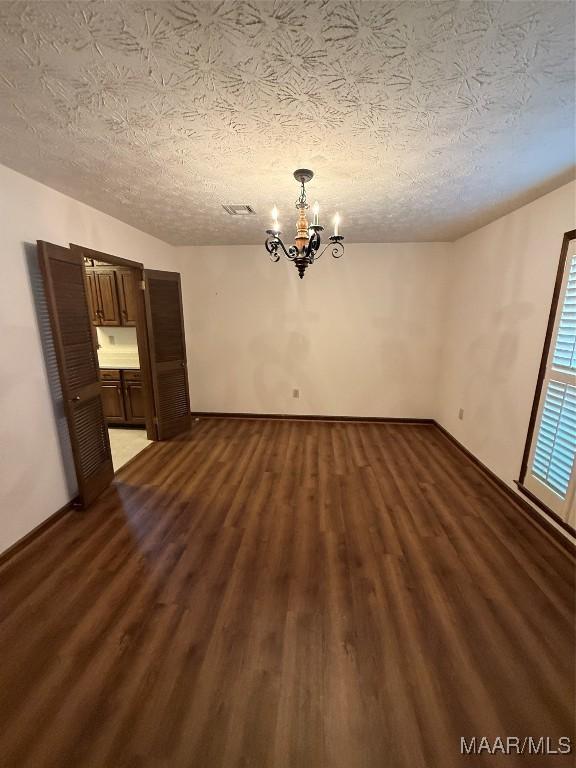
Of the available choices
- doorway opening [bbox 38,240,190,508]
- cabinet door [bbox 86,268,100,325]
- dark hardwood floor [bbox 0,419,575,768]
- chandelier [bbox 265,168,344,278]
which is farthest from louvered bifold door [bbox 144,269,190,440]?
chandelier [bbox 265,168,344,278]

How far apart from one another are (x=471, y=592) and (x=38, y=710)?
7.29ft

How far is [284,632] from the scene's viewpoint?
1487 mm

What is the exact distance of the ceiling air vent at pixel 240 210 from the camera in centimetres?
248

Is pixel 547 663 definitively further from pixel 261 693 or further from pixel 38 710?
pixel 38 710

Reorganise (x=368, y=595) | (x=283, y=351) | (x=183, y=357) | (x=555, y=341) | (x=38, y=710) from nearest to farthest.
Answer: (x=38, y=710), (x=368, y=595), (x=555, y=341), (x=183, y=357), (x=283, y=351)

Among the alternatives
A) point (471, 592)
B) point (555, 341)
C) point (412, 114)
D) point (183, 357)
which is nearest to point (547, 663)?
point (471, 592)

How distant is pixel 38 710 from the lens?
1.20 meters

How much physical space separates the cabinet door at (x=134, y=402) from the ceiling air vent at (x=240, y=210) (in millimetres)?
2545

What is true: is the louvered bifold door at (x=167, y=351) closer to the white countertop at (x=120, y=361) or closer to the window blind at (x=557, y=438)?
the white countertop at (x=120, y=361)

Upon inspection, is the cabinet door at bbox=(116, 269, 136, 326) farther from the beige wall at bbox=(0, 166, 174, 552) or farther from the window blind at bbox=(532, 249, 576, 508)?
the window blind at bbox=(532, 249, 576, 508)

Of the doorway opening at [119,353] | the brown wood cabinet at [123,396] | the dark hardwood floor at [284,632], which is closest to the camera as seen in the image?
the dark hardwood floor at [284,632]

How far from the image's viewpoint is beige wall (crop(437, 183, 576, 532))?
2256 millimetres

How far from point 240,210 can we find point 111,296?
2237mm

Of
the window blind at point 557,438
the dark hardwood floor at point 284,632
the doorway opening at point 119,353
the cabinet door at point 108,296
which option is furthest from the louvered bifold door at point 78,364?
the window blind at point 557,438
